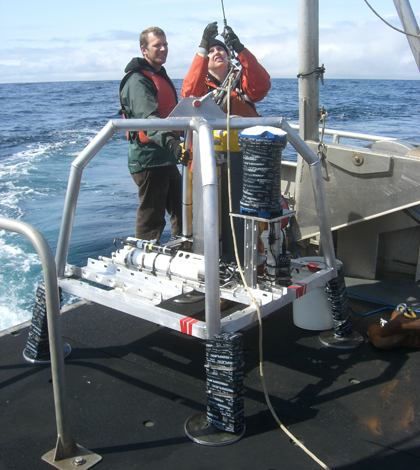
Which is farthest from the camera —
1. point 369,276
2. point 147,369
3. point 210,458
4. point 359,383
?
point 369,276

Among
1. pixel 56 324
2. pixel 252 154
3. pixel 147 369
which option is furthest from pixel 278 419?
pixel 252 154

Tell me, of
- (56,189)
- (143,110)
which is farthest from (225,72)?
(56,189)

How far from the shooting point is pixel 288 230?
13.9 feet

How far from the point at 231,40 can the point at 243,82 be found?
0.36 m

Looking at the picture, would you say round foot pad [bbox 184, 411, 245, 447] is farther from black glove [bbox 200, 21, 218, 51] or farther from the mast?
the mast

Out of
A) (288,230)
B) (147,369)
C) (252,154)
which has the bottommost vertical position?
(147,369)

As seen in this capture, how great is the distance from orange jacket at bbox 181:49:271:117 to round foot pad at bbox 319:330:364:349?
1722 mm

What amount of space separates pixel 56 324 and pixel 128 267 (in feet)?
3.77

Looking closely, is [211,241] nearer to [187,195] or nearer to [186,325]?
[186,325]

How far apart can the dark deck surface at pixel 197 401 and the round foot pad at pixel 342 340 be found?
4 centimetres

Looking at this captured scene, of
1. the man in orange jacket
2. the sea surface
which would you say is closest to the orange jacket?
the man in orange jacket

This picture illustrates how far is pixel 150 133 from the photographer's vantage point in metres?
3.28

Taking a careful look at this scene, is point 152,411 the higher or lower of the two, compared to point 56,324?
lower

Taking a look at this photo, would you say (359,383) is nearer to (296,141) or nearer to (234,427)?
(234,427)
